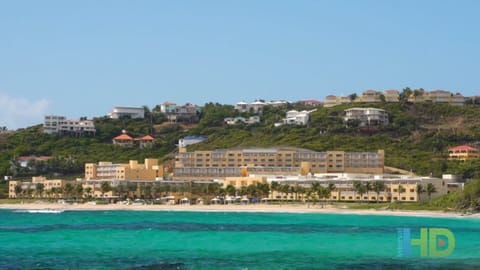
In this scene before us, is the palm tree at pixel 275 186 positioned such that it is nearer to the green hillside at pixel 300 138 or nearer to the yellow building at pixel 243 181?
the yellow building at pixel 243 181

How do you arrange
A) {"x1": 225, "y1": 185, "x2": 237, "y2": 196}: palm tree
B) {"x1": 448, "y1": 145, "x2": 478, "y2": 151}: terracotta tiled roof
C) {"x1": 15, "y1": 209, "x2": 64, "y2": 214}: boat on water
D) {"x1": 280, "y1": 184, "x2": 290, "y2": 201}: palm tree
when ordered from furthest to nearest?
{"x1": 448, "y1": 145, "x2": 478, "y2": 151}: terracotta tiled roof → {"x1": 225, "y1": 185, "x2": 237, "y2": 196}: palm tree → {"x1": 280, "y1": 184, "x2": 290, "y2": 201}: palm tree → {"x1": 15, "y1": 209, "x2": 64, "y2": 214}: boat on water

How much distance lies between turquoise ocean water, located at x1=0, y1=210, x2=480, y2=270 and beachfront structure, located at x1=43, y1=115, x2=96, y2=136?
83.5 meters

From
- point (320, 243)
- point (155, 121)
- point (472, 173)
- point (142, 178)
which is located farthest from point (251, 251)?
point (155, 121)

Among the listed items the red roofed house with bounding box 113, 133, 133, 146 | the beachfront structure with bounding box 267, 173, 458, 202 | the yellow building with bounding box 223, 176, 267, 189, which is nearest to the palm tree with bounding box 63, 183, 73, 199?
the yellow building with bounding box 223, 176, 267, 189

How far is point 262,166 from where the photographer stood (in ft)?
423

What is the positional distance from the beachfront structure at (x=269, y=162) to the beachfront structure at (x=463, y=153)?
12.1 meters

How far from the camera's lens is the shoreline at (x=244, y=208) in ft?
296

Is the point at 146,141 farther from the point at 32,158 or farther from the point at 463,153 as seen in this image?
the point at 463,153

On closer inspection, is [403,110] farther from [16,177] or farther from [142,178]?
[16,177]

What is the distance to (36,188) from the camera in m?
129

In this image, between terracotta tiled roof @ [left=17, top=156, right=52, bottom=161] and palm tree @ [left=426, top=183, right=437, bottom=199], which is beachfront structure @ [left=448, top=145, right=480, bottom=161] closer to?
palm tree @ [left=426, top=183, right=437, bottom=199]

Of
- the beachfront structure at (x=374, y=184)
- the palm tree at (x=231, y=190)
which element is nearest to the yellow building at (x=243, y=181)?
the beachfront structure at (x=374, y=184)

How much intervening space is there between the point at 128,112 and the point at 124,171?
6258 cm

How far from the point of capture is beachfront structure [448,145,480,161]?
129 metres
